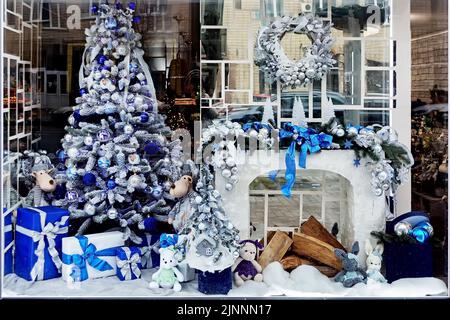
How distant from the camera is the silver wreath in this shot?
4.66 metres

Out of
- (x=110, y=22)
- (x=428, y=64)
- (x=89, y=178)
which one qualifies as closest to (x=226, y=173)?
(x=89, y=178)

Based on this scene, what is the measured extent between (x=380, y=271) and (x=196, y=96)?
180cm

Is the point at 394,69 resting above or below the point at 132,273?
above

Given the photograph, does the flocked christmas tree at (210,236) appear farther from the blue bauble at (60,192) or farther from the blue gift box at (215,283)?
the blue bauble at (60,192)

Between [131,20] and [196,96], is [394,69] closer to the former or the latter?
[196,96]

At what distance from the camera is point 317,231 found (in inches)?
181

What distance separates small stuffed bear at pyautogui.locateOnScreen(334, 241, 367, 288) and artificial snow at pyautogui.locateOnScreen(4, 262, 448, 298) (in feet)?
0.12

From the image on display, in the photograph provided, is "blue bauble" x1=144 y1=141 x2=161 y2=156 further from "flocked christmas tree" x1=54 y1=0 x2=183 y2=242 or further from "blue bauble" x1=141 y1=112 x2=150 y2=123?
"blue bauble" x1=141 y1=112 x2=150 y2=123

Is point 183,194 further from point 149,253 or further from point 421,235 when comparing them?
point 421,235

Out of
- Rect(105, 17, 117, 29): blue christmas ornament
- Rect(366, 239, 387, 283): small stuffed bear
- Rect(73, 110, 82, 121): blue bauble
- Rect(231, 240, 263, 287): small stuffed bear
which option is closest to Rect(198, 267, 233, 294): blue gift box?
Rect(231, 240, 263, 287): small stuffed bear

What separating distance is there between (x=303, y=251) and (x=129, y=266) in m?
1.12

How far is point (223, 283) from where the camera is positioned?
13.4ft

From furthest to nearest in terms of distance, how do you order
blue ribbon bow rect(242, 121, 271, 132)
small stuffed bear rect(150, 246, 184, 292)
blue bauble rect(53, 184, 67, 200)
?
blue bauble rect(53, 184, 67, 200) < blue ribbon bow rect(242, 121, 271, 132) < small stuffed bear rect(150, 246, 184, 292)
